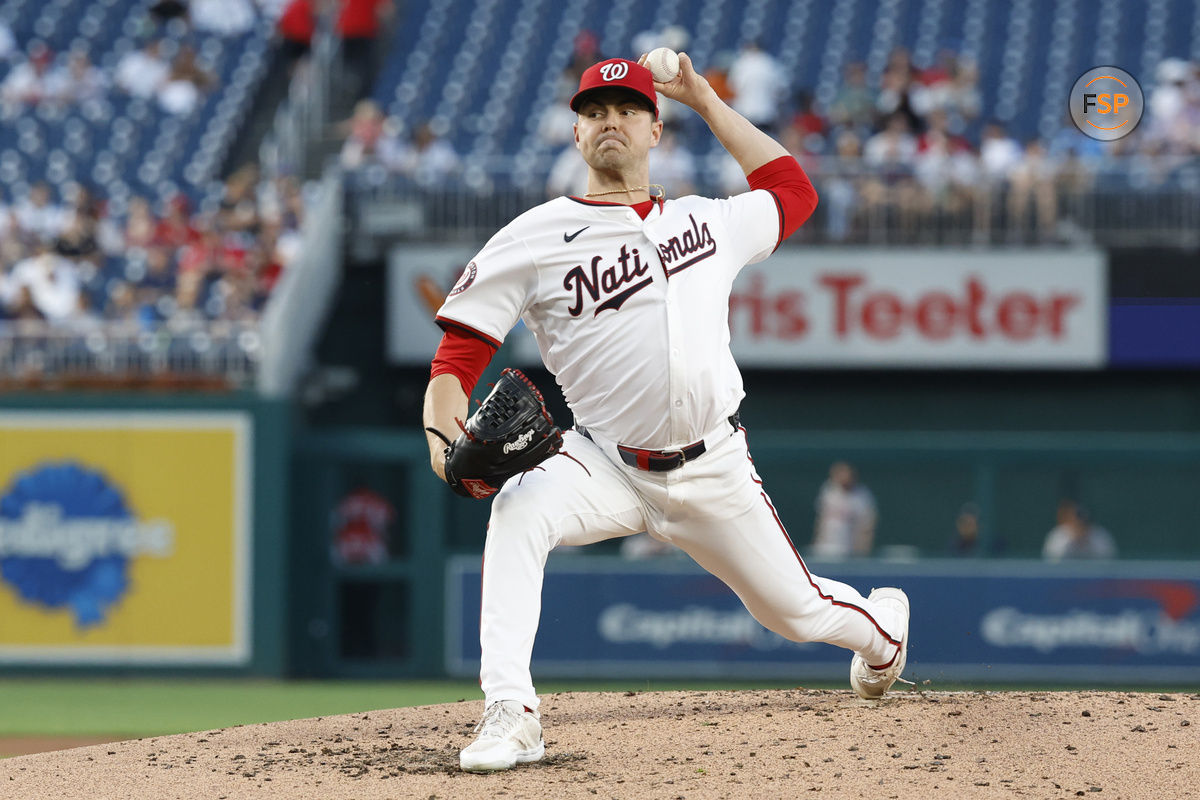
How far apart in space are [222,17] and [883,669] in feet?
43.8

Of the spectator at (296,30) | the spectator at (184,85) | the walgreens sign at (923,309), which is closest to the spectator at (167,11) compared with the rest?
the spectator at (184,85)

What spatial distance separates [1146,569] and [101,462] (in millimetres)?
7634

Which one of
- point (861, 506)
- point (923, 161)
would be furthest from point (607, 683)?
point (923, 161)

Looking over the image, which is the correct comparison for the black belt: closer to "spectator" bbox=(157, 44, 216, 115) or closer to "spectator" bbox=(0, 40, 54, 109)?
"spectator" bbox=(157, 44, 216, 115)

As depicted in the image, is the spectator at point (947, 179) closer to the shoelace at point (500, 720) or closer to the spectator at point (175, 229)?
the spectator at point (175, 229)

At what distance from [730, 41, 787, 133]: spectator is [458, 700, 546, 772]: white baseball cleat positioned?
10170mm

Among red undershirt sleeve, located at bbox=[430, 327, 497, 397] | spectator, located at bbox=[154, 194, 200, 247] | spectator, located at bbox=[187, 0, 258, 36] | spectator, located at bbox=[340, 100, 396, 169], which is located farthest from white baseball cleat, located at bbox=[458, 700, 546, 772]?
spectator, located at bbox=[187, 0, 258, 36]

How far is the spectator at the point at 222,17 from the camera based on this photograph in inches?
664

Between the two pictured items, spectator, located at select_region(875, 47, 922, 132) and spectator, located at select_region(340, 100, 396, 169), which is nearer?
spectator, located at select_region(875, 47, 922, 132)

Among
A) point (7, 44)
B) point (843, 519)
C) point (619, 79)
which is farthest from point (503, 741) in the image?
point (7, 44)

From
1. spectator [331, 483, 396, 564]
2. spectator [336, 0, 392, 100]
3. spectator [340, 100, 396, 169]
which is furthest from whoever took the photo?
spectator [336, 0, 392, 100]

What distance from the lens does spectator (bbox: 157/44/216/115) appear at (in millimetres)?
15633

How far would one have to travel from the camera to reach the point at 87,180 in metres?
14.6

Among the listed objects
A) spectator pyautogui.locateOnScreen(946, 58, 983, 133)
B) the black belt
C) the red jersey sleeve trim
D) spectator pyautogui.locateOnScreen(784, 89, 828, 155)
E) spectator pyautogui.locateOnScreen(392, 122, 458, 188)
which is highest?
spectator pyautogui.locateOnScreen(946, 58, 983, 133)
